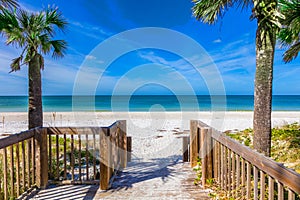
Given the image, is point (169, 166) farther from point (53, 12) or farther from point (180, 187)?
point (53, 12)

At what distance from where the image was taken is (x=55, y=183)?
3713 millimetres

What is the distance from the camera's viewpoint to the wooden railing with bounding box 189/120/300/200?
167 centimetres

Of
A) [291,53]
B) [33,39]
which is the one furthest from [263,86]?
[33,39]

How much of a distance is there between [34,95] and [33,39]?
154 centimetres

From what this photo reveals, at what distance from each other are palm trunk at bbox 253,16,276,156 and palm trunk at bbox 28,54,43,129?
4.87 m

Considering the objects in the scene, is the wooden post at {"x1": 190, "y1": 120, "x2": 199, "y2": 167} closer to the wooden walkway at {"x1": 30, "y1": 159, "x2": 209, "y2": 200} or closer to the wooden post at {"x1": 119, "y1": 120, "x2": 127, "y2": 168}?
the wooden walkway at {"x1": 30, "y1": 159, "x2": 209, "y2": 200}

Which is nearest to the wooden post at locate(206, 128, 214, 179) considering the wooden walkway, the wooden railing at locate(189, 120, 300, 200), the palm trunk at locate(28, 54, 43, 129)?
the wooden railing at locate(189, 120, 300, 200)

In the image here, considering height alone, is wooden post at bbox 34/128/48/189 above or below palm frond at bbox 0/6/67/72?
below

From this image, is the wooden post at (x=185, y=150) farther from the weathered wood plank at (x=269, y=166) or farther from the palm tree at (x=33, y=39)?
the palm tree at (x=33, y=39)

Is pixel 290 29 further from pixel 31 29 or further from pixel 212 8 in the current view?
pixel 31 29

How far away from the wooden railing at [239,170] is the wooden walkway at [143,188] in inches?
15.8

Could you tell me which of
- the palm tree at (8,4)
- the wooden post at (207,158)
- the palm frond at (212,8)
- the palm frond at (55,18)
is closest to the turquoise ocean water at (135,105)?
the palm frond at (55,18)

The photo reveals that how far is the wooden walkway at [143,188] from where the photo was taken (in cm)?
326

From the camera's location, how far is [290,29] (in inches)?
220
